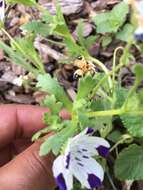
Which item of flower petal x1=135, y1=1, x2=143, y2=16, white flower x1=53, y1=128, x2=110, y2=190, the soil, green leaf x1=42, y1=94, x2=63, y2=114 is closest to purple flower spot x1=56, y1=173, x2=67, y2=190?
white flower x1=53, y1=128, x2=110, y2=190

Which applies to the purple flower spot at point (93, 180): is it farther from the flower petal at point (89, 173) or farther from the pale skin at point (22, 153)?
the pale skin at point (22, 153)

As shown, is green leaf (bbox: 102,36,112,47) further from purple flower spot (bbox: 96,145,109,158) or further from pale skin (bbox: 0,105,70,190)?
purple flower spot (bbox: 96,145,109,158)

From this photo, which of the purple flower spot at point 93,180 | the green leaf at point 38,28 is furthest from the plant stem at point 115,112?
the green leaf at point 38,28

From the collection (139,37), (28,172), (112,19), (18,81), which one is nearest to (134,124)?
(28,172)

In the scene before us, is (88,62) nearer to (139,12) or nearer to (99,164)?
(99,164)

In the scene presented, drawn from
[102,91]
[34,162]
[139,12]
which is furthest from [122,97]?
[139,12]

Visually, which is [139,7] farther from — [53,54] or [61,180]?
[53,54]
